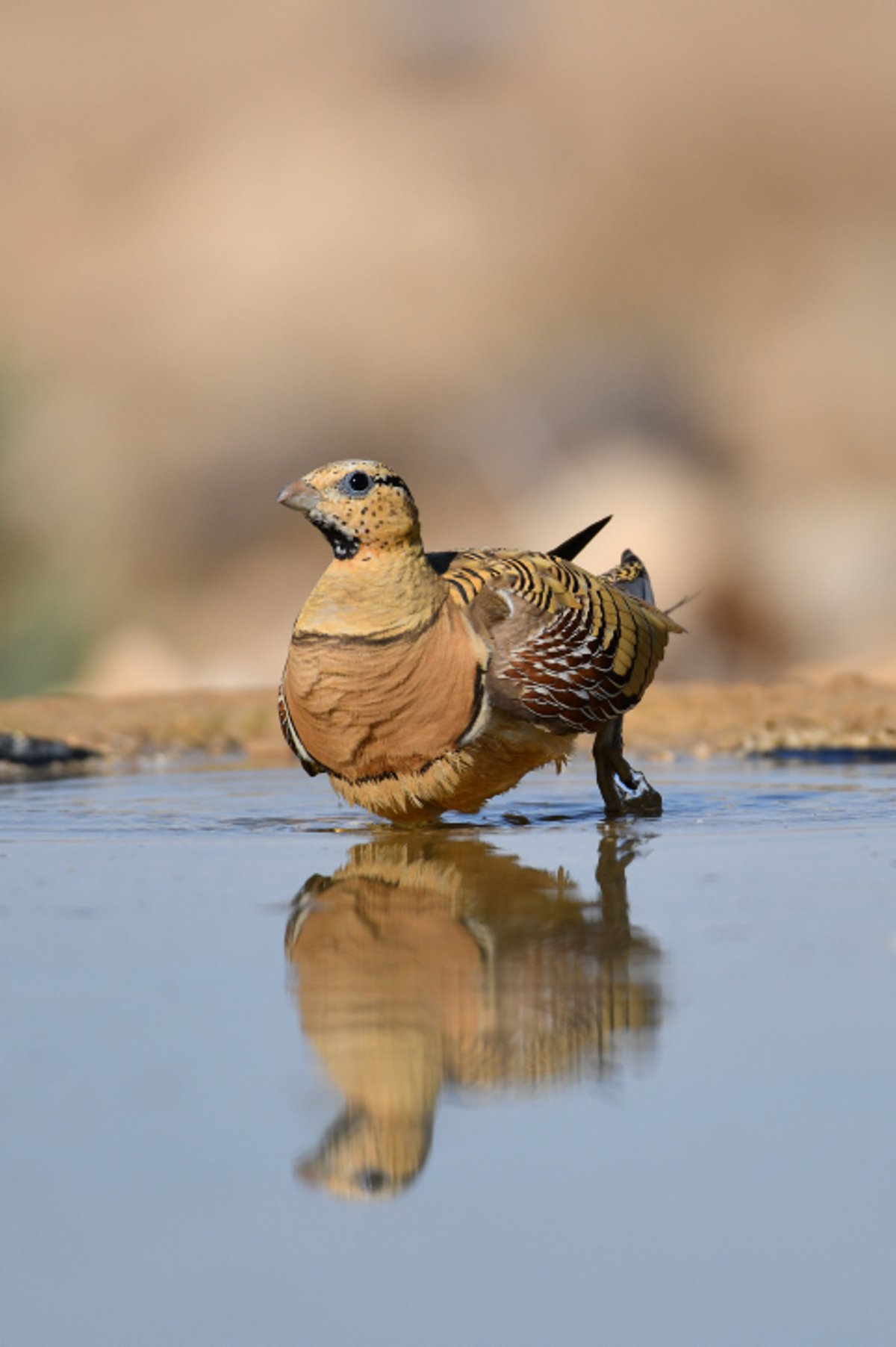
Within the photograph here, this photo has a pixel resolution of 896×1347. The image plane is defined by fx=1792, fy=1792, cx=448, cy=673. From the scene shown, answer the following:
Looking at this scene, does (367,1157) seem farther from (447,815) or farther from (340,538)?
(447,815)

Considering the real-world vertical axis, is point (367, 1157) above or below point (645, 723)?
below

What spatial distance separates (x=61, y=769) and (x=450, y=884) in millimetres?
4656

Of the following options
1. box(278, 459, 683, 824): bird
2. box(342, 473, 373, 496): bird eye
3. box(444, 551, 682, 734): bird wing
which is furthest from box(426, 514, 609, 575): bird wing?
box(342, 473, 373, 496): bird eye

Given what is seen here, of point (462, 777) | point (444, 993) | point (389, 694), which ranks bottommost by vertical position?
point (444, 993)

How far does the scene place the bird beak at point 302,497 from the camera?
5.37 meters

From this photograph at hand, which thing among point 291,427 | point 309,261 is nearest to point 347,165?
point 309,261

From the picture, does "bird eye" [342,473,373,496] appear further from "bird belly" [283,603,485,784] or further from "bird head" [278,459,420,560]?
"bird belly" [283,603,485,784]

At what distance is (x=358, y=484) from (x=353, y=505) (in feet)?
0.22

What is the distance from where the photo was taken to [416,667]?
5.22 meters

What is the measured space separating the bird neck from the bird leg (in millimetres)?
1030

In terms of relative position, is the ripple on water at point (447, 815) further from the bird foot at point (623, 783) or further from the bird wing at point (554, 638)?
the bird wing at point (554, 638)

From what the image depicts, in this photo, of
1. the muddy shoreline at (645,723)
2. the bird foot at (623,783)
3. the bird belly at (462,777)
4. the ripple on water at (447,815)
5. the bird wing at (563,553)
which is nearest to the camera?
the bird belly at (462,777)

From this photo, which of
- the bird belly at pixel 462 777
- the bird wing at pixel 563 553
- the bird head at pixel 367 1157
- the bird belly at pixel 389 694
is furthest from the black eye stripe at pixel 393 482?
the bird head at pixel 367 1157

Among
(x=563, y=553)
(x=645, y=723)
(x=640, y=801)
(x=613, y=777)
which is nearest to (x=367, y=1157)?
(x=640, y=801)
